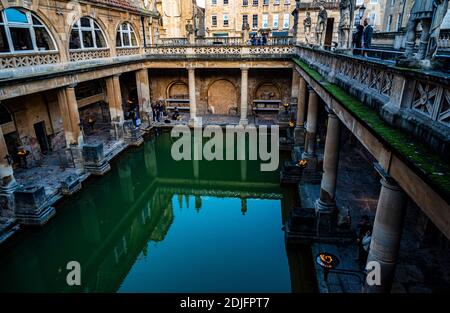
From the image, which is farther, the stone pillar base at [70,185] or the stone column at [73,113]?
the stone column at [73,113]

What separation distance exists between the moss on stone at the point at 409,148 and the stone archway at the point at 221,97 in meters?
19.4

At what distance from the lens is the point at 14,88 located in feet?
35.6

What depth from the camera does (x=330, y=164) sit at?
30.1ft

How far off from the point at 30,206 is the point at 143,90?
13.3m

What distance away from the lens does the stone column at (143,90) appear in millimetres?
21844

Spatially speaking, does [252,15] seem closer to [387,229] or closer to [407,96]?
[407,96]

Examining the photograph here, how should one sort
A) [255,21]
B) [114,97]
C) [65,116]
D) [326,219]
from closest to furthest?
[326,219] → [65,116] → [114,97] → [255,21]

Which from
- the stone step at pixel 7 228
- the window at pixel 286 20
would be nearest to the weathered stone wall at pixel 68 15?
the stone step at pixel 7 228

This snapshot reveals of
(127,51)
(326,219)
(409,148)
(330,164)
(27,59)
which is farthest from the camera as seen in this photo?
(127,51)

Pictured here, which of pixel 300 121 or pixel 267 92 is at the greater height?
pixel 267 92

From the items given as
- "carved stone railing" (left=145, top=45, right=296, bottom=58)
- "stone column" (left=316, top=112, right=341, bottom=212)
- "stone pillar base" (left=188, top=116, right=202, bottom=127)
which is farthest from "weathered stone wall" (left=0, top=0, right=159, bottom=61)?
"stone column" (left=316, top=112, right=341, bottom=212)

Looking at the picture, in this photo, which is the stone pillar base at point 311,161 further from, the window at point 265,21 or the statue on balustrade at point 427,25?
the window at point 265,21

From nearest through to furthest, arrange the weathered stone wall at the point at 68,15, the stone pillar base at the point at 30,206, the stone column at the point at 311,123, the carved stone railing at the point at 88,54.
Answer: the stone pillar base at the point at 30,206
the weathered stone wall at the point at 68,15
the stone column at the point at 311,123
the carved stone railing at the point at 88,54

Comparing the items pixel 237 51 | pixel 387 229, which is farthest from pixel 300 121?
pixel 387 229
